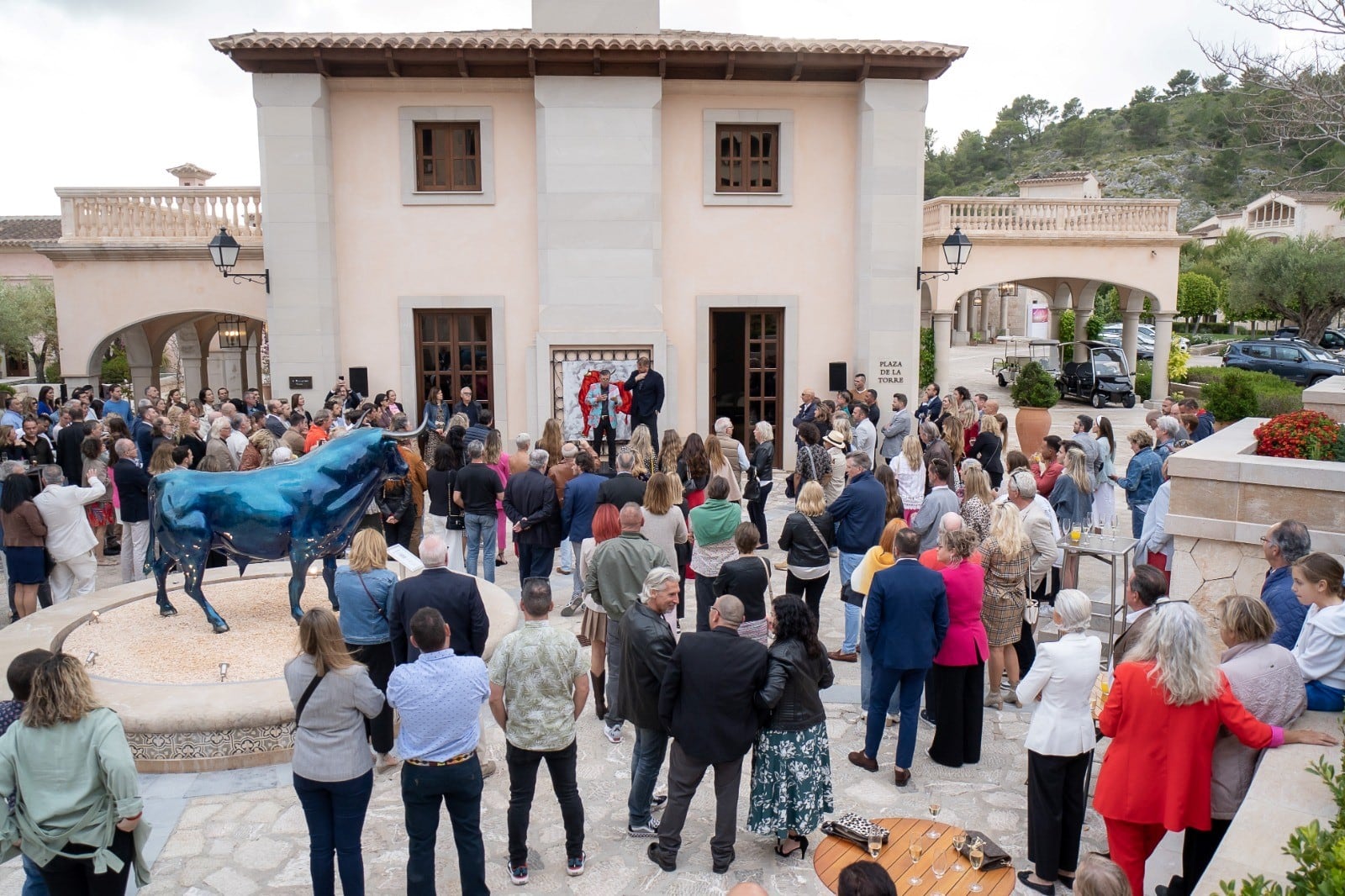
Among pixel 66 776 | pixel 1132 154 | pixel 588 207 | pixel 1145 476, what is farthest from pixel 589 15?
pixel 1132 154

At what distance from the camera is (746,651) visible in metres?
5.39

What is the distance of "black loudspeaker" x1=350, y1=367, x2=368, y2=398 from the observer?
16922 millimetres

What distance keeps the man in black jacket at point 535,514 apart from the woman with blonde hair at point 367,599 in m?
3.01

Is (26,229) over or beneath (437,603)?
over

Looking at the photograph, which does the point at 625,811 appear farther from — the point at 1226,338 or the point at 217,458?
the point at 1226,338

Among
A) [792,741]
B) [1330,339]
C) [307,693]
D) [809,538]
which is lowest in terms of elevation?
[792,741]

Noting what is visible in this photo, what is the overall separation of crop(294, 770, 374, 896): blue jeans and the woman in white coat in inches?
141

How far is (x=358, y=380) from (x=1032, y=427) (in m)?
11.8

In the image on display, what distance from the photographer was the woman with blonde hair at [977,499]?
27.6 feet

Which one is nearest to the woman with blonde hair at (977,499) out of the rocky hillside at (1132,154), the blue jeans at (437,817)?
the blue jeans at (437,817)

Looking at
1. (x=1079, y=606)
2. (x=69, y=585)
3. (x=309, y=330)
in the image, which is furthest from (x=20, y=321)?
(x=1079, y=606)

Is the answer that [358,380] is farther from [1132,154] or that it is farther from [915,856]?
[1132,154]

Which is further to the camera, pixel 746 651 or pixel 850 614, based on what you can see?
pixel 850 614

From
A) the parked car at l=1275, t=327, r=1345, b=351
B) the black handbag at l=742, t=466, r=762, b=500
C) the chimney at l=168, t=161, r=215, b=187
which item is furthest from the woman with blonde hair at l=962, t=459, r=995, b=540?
the parked car at l=1275, t=327, r=1345, b=351
